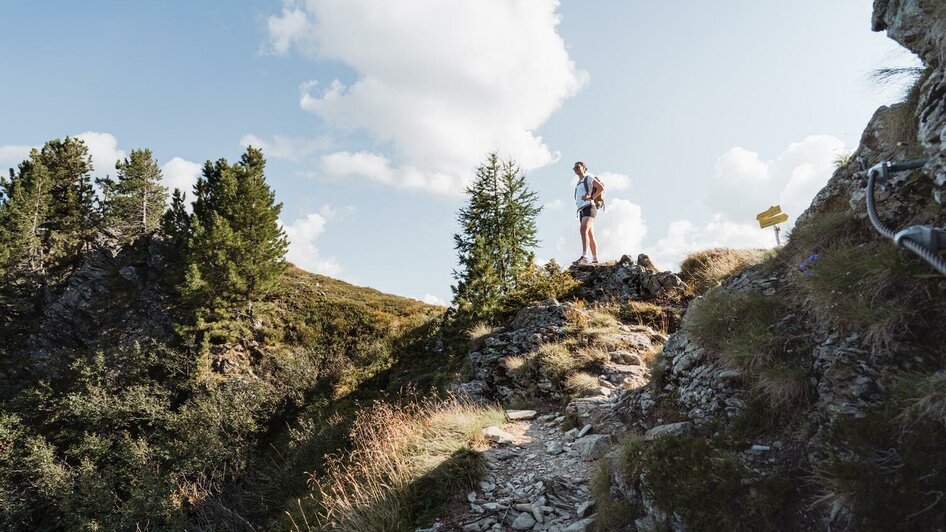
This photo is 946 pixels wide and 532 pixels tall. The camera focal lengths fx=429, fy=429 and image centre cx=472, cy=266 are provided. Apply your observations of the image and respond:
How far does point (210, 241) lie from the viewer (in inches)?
1128

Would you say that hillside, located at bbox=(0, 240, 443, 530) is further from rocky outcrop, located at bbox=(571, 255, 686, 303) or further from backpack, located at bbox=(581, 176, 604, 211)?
backpack, located at bbox=(581, 176, 604, 211)

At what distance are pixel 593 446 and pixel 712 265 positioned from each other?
9.70 metres

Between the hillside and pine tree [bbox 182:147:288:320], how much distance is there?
104 inches

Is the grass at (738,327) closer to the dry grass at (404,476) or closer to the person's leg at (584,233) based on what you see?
the dry grass at (404,476)

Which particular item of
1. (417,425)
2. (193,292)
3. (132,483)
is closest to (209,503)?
(132,483)

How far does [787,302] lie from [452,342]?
1329cm

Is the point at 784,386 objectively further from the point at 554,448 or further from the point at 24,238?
the point at 24,238

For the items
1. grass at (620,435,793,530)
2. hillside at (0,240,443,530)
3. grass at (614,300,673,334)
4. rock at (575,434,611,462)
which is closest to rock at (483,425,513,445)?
rock at (575,434,611,462)

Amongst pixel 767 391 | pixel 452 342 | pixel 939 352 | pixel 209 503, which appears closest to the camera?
pixel 939 352

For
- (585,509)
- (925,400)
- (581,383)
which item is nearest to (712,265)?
(581,383)

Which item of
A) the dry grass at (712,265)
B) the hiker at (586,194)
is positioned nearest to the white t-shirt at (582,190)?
the hiker at (586,194)

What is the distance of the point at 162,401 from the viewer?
25672mm

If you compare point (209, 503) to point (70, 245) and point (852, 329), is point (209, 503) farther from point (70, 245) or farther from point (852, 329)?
point (70, 245)

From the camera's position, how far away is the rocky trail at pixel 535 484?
4.61m
